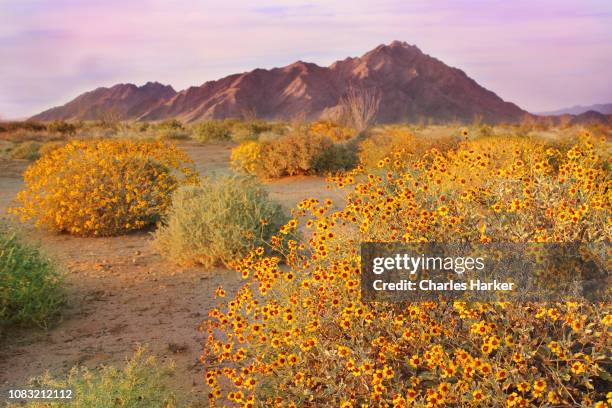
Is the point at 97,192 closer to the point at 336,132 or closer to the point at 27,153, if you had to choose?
the point at 27,153

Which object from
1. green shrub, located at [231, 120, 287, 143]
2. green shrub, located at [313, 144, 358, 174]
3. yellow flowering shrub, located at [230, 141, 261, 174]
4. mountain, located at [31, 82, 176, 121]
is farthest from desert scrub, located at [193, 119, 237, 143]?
mountain, located at [31, 82, 176, 121]

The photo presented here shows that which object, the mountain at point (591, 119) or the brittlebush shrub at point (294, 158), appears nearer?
the brittlebush shrub at point (294, 158)

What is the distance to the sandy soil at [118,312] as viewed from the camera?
17.3ft

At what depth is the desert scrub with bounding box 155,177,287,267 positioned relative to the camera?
7812 mm

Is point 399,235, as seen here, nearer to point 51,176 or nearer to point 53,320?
point 53,320

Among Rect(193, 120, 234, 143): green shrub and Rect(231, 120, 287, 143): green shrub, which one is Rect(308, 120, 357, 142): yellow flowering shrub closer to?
Rect(231, 120, 287, 143): green shrub

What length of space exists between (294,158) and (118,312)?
11383 millimetres

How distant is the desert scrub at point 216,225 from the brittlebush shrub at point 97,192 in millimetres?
1665

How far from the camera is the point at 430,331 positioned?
11.1 feet

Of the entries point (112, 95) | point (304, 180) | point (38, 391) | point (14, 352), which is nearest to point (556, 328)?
point (38, 391)

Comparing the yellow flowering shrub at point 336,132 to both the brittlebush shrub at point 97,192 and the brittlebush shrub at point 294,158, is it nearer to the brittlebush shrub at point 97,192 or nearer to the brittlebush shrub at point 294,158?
the brittlebush shrub at point 294,158

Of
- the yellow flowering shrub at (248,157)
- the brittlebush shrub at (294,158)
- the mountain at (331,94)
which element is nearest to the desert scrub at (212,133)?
the yellow flowering shrub at (248,157)

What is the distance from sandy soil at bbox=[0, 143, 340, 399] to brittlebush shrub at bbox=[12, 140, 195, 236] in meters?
0.26

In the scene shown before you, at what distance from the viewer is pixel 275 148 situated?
17.8 m
